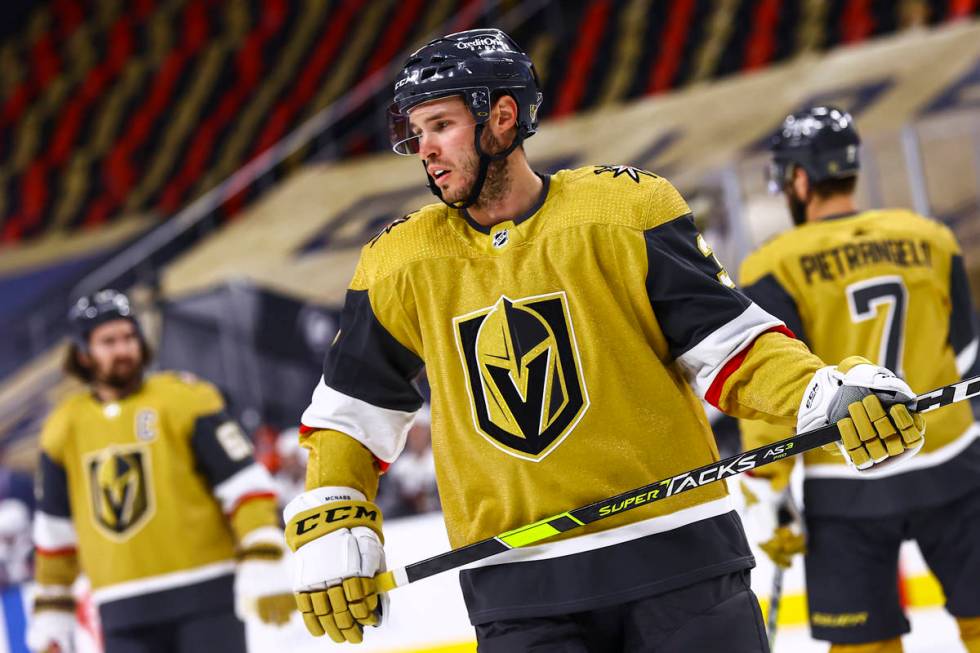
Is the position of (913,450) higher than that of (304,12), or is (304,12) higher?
(304,12)

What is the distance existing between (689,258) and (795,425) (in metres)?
0.27

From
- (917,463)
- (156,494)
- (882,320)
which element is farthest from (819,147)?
(156,494)

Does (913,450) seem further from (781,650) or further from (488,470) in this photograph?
(781,650)

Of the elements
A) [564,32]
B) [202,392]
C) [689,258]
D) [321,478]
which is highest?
[564,32]

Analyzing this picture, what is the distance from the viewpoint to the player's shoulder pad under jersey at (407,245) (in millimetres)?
1889

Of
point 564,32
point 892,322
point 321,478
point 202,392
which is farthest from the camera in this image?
point 564,32

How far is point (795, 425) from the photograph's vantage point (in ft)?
Result: 5.82

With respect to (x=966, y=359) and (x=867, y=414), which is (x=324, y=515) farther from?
(x=966, y=359)

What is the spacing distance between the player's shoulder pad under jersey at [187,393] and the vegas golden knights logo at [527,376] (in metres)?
1.70

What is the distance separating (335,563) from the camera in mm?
1874

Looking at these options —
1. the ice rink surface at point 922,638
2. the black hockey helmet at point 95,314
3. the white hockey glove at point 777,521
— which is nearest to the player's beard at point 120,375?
the black hockey helmet at point 95,314

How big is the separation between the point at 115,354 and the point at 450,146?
1.78 metres

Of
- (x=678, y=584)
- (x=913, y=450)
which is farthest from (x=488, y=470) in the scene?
(x=913, y=450)

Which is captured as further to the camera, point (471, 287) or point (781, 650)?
point (781, 650)
